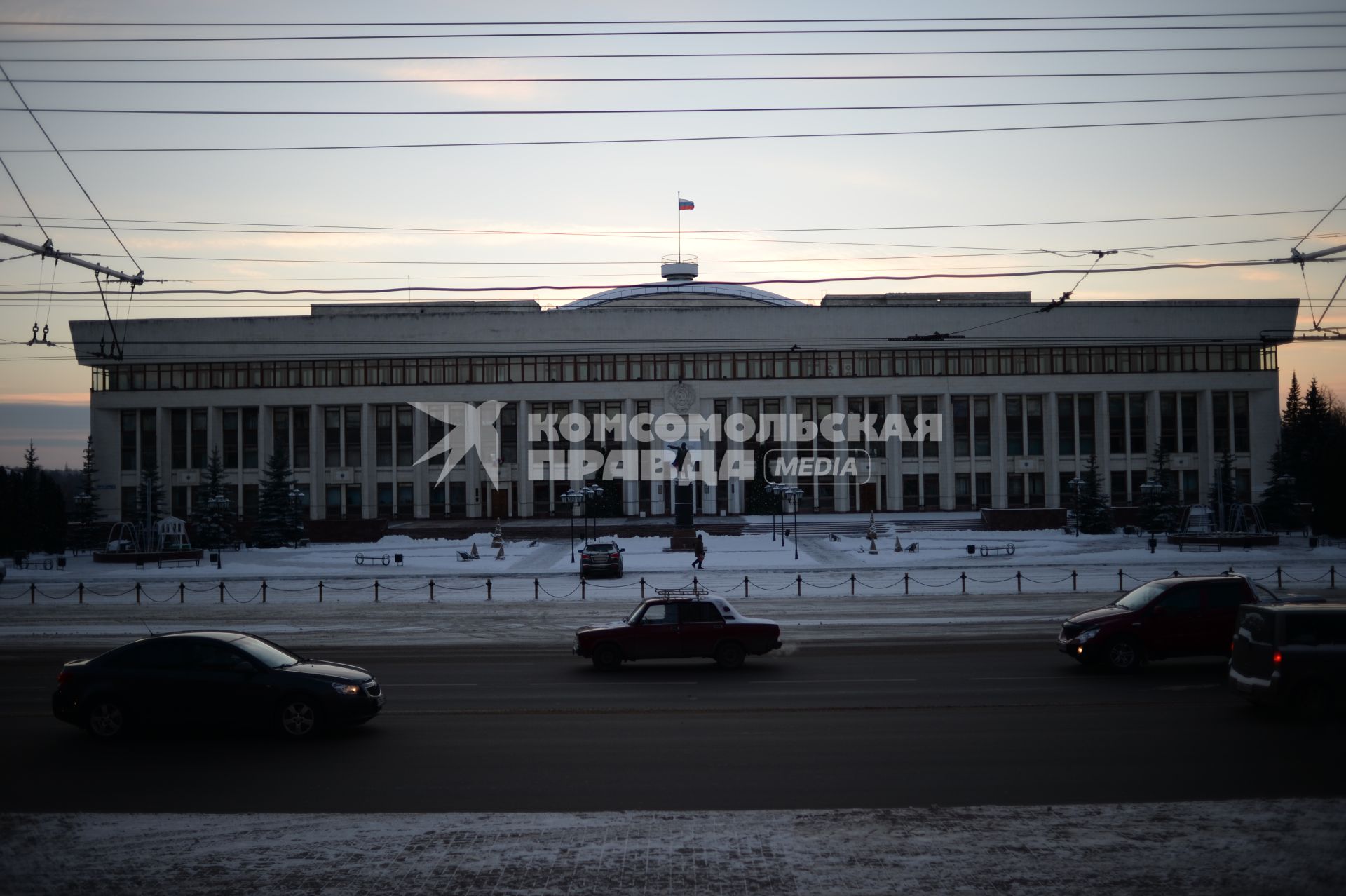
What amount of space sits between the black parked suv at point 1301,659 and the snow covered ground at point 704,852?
147 inches

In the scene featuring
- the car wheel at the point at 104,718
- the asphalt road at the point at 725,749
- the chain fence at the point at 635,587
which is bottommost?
the chain fence at the point at 635,587

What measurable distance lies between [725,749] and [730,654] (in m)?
6.52

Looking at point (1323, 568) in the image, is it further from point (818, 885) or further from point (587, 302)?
point (587, 302)

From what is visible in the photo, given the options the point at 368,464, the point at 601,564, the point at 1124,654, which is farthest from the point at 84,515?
the point at 1124,654

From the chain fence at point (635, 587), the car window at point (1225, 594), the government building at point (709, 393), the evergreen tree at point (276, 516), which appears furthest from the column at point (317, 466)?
the car window at point (1225, 594)


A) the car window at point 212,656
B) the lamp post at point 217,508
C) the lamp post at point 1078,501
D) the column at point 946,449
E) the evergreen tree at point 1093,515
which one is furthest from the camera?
the column at point 946,449

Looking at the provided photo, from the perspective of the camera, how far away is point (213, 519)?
6069 cm

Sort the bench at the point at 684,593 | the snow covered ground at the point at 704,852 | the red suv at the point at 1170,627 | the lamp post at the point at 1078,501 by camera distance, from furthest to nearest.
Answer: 1. the lamp post at the point at 1078,501
2. the bench at the point at 684,593
3. the red suv at the point at 1170,627
4. the snow covered ground at the point at 704,852

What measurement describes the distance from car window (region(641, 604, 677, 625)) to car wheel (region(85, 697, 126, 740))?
874cm

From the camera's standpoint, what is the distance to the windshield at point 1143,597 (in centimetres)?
1746

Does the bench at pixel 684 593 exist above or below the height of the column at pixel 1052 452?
below

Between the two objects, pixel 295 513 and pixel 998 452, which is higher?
pixel 998 452

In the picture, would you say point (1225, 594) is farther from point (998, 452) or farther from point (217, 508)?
point (998, 452)

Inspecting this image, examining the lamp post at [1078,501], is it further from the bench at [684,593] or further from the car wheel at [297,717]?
the car wheel at [297,717]
